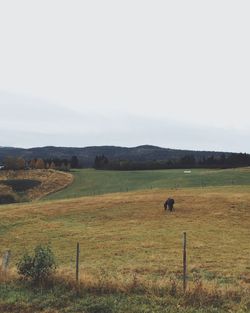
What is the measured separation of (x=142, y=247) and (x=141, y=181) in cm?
6930

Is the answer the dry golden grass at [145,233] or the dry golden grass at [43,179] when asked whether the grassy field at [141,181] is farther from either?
the dry golden grass at [145,233]

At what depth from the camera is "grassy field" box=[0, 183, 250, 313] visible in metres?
17.3

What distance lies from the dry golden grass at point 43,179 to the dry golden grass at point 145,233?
39.1 meters

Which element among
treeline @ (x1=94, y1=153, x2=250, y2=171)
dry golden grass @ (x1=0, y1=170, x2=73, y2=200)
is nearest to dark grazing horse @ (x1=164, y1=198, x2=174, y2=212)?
dry golden grass @ (x1=0, y1=170, x2=73, y2=200)

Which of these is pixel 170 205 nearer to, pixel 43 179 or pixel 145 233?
pixel 145 233

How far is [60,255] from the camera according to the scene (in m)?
33.9

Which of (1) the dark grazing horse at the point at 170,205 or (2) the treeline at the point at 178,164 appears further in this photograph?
(2) the treeline at the point at 178,164

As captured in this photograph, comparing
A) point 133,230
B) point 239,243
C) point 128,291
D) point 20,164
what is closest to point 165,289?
point 128,291

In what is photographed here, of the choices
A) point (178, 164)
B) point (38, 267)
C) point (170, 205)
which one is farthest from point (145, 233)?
point (178, 164)

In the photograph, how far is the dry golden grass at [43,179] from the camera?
103 metres

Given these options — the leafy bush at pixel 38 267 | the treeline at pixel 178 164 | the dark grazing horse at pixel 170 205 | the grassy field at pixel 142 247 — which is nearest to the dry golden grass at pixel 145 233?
the grassy field at pixel 142 247

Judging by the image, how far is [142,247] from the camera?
35.4 meters

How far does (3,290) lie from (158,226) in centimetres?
2764

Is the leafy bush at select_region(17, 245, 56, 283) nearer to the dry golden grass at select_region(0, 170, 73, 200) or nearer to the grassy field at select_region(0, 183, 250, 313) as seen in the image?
the grassy field at select_region(0, 183, 250, 313)
